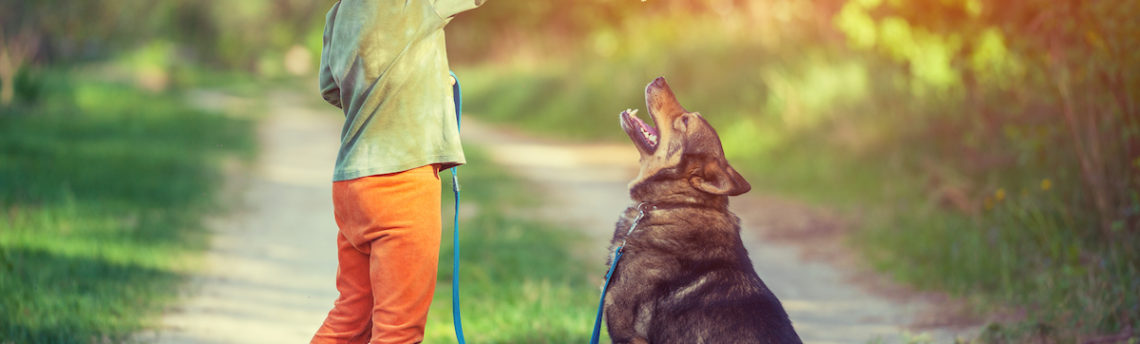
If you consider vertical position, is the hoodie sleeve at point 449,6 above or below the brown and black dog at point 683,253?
above

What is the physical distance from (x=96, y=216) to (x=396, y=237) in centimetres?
520

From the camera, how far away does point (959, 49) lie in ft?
27.1

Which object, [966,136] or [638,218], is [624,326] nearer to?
[638,218]

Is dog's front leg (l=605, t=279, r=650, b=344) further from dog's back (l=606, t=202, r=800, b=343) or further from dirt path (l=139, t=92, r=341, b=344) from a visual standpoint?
dirt path (l=139, t=92, r=341, b=344)

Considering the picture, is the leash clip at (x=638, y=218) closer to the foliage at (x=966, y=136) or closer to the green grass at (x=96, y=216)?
the foliage at (x=966, y=136)

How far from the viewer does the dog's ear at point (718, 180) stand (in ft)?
11.3

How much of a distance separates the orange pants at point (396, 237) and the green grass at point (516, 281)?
54.9 inches

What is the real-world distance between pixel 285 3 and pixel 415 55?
47.6 m

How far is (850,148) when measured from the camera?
10.3 m

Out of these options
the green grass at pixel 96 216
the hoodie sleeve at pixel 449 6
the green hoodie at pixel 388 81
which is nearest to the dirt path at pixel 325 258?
the green grass at pixel 96 216

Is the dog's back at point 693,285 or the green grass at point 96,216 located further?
the green grass at point 96,216

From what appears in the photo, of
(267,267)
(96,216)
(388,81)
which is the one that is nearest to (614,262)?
(388,81)

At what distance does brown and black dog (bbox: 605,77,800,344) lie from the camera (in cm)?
328

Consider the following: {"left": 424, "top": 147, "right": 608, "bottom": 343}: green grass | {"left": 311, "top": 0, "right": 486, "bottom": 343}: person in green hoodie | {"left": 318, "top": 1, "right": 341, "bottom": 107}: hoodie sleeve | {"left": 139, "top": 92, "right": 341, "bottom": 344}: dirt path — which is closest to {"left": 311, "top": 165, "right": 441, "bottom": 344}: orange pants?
{"left": 311, "top": 0, "right": 486, "bottom": 343}: person in green hoodie
